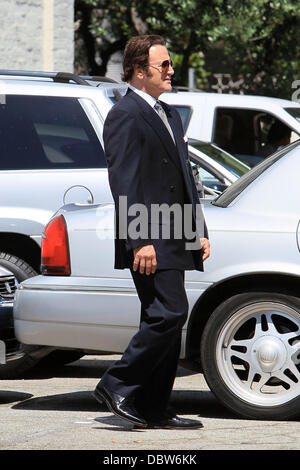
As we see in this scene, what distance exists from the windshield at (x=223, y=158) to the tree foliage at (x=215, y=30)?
33.0ft

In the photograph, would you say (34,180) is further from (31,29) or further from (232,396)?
(31,29)

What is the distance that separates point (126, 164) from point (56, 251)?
95cm

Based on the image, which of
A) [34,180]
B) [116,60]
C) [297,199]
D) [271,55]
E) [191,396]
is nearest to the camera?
[297,199]

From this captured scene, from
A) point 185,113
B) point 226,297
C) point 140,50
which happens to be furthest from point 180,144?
point 185,113

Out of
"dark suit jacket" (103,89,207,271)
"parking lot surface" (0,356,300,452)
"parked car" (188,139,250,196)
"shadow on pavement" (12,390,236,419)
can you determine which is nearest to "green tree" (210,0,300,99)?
"parked car" (188,139,250,196)

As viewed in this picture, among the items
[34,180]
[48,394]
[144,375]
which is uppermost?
[34,180]

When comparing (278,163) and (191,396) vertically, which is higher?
(278,163)

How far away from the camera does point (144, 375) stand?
5684mm

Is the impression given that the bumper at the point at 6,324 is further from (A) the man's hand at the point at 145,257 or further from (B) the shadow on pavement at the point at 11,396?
(A) the man's hand at the point at 145,257

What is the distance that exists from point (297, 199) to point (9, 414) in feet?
6.30

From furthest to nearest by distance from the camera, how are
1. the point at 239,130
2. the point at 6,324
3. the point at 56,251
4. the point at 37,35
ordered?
the point at 37,35 < the point at 239,130 < the point at 6,324 < the point at 56,251

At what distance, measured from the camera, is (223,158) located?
31.4ft

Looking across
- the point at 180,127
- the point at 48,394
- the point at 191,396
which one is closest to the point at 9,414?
the point at 48,394

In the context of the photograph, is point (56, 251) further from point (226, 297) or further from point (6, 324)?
point (226, 297)
